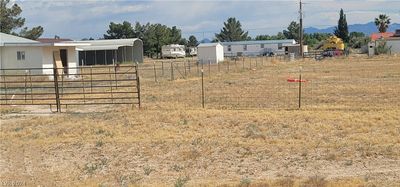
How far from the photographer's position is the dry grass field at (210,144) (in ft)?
30.1

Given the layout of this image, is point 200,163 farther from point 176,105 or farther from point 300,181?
point 176,105

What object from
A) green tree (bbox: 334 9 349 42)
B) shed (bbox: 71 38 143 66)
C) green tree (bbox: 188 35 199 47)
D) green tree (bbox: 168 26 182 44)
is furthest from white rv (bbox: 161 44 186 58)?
green tree (bbox: 334 9 349 42)

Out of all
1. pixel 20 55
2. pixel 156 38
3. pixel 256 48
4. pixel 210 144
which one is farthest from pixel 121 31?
pixel 210 144

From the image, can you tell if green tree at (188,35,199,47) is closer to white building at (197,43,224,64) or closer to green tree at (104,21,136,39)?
green tree at (104,21,136,39)

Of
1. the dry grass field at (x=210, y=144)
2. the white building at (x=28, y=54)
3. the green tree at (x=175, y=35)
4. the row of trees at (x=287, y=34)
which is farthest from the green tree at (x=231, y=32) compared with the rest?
the dry grass field at (x=210, y=144)

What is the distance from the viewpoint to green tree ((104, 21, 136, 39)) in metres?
96.1

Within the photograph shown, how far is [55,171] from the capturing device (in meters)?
10.1

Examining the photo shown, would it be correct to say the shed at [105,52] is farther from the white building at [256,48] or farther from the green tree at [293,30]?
the green tree at [293,30]

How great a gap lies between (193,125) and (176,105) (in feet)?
14.8

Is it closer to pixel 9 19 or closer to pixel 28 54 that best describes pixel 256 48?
pixel 9 19

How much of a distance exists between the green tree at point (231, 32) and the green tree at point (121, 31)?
37.6 meters

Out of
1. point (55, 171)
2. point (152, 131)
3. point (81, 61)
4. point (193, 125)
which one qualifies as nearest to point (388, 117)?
point (193, 125)

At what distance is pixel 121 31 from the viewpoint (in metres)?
96.4

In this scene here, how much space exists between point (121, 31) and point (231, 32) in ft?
129
